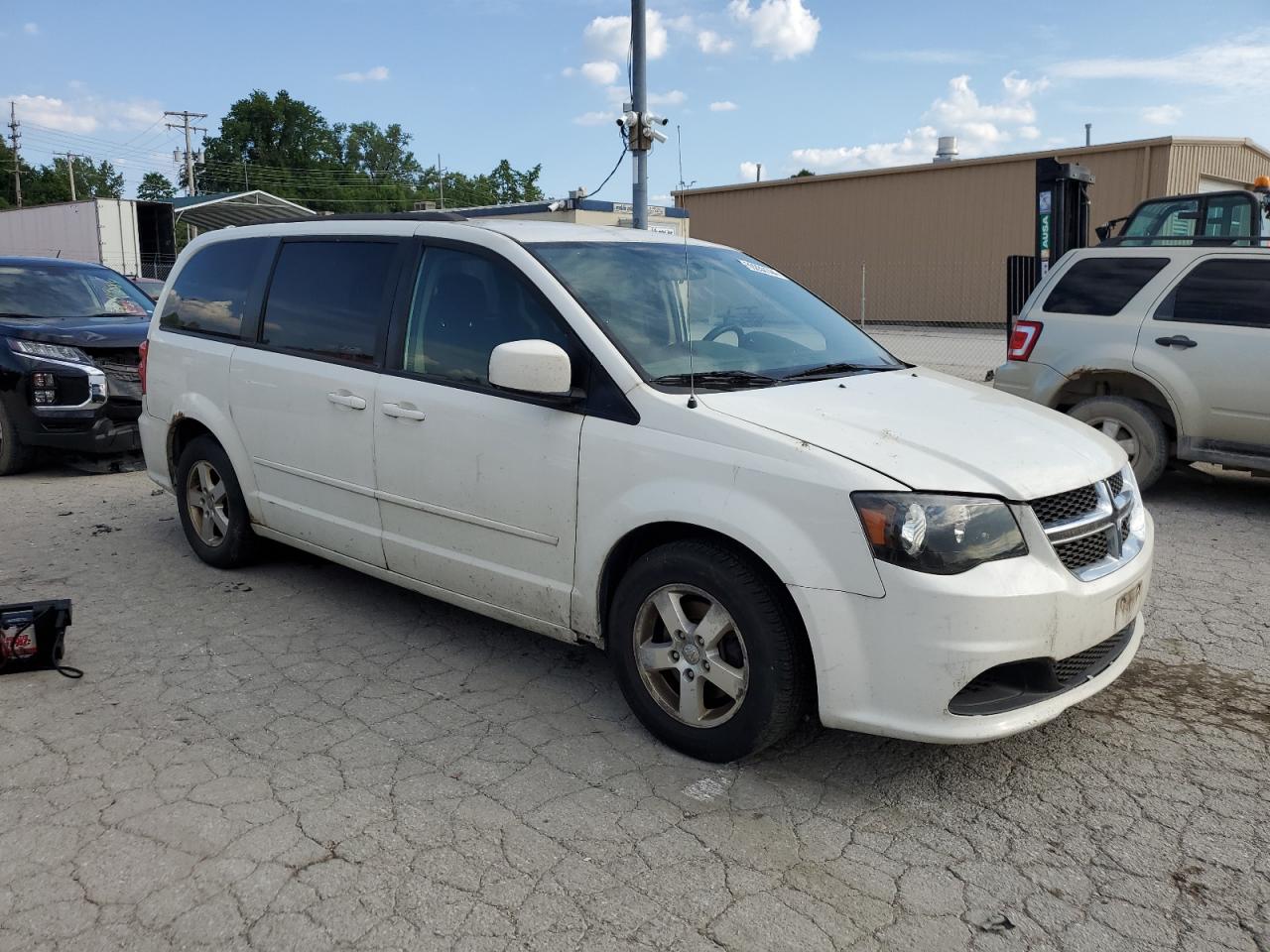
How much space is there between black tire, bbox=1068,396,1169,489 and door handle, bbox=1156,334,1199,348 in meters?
0.45

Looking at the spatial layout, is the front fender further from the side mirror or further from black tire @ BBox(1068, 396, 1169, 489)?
black tire @ BBox(1068, 396, 1169, 489)

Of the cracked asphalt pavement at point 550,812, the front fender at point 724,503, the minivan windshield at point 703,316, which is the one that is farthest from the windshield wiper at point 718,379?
the cracked asphalt pavement at point 550,812

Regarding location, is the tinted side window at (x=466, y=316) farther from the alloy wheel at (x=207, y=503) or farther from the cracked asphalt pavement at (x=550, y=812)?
the alloy wheel at (x=207, y=503)

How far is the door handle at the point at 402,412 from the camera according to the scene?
4.18 metres

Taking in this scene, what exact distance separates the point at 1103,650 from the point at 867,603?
1.01 metres

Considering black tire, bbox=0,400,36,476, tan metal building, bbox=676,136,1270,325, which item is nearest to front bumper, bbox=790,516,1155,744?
black tire, bbox=0,400,36,476

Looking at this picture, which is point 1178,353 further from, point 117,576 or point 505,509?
point 117,576

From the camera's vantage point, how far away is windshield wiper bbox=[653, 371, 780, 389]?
365cm

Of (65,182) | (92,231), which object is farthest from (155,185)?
(92,231)

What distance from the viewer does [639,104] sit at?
1201 cm

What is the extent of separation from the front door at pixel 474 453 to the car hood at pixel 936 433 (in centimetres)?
70

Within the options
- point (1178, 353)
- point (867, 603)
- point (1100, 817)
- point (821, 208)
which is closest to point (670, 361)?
point (867, 603)

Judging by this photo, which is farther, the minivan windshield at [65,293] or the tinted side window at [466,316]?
the minivan windshield at [65,293]

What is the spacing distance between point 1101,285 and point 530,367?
18.1 ft
